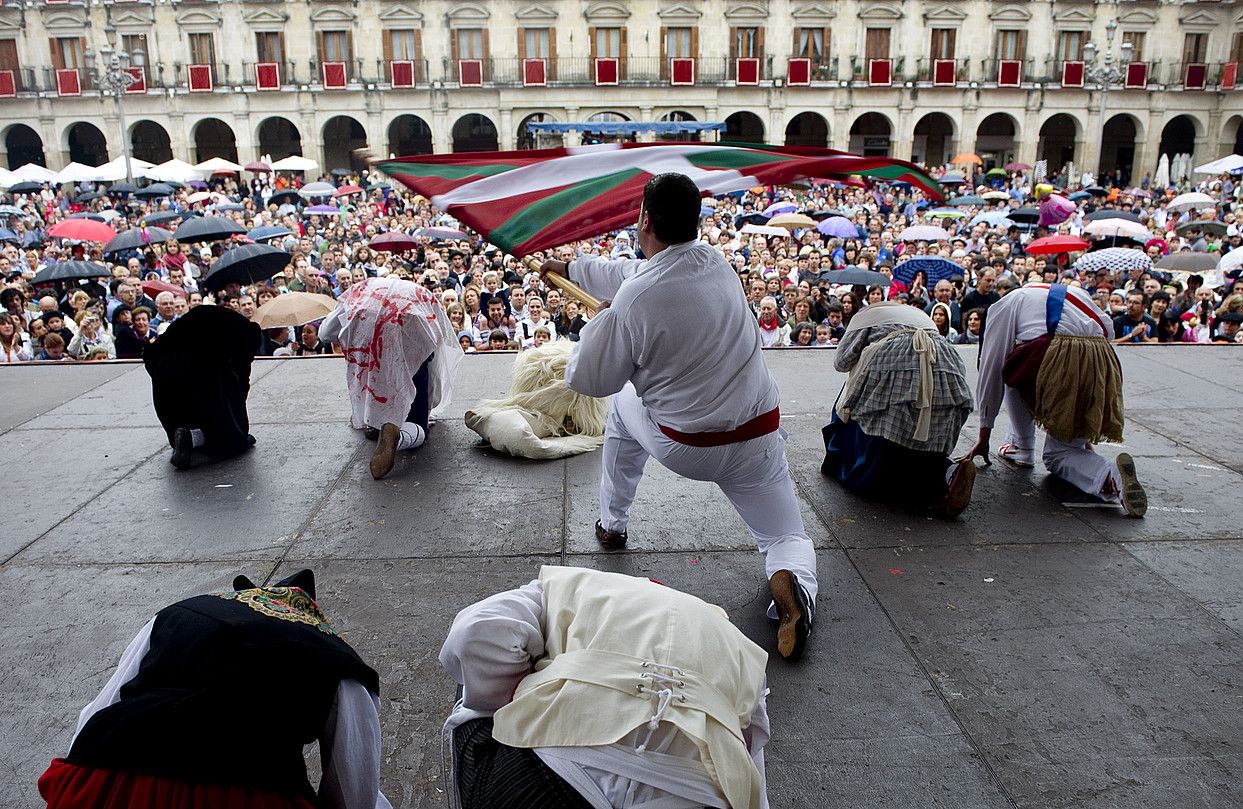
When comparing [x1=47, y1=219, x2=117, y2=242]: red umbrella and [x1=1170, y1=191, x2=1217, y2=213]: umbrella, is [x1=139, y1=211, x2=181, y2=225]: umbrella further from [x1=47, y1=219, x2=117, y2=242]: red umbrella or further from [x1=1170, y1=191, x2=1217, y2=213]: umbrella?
[x1=1170, y1=191, x2=1217, y2=213]: umbrella

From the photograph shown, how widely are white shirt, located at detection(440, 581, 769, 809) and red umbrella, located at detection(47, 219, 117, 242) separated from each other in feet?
46.1

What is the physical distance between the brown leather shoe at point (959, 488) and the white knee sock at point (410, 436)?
112 inches

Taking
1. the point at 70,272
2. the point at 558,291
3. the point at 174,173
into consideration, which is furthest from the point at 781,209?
the point at 174,173

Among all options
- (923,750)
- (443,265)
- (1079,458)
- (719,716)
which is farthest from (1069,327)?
(443,265)

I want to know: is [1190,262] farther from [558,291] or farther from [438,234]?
[438,234]

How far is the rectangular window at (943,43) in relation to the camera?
30.7 metres

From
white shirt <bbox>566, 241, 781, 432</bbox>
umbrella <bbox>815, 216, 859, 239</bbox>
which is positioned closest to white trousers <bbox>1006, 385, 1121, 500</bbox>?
white shirt <bbox>566, 241, 781, 432</bbox>

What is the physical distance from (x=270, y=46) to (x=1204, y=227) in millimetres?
27904

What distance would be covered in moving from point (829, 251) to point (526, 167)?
433 inches

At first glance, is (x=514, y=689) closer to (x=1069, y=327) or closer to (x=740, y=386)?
(x=740, y=386)

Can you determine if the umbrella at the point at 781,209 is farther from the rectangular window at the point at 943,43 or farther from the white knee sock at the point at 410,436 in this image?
the rectangular window at the point at 943,43

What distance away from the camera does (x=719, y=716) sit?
154 cm

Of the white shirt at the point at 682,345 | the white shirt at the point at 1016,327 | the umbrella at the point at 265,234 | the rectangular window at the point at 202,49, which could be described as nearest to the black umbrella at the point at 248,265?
the white shirt at the point at 682,345

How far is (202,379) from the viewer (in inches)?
193
